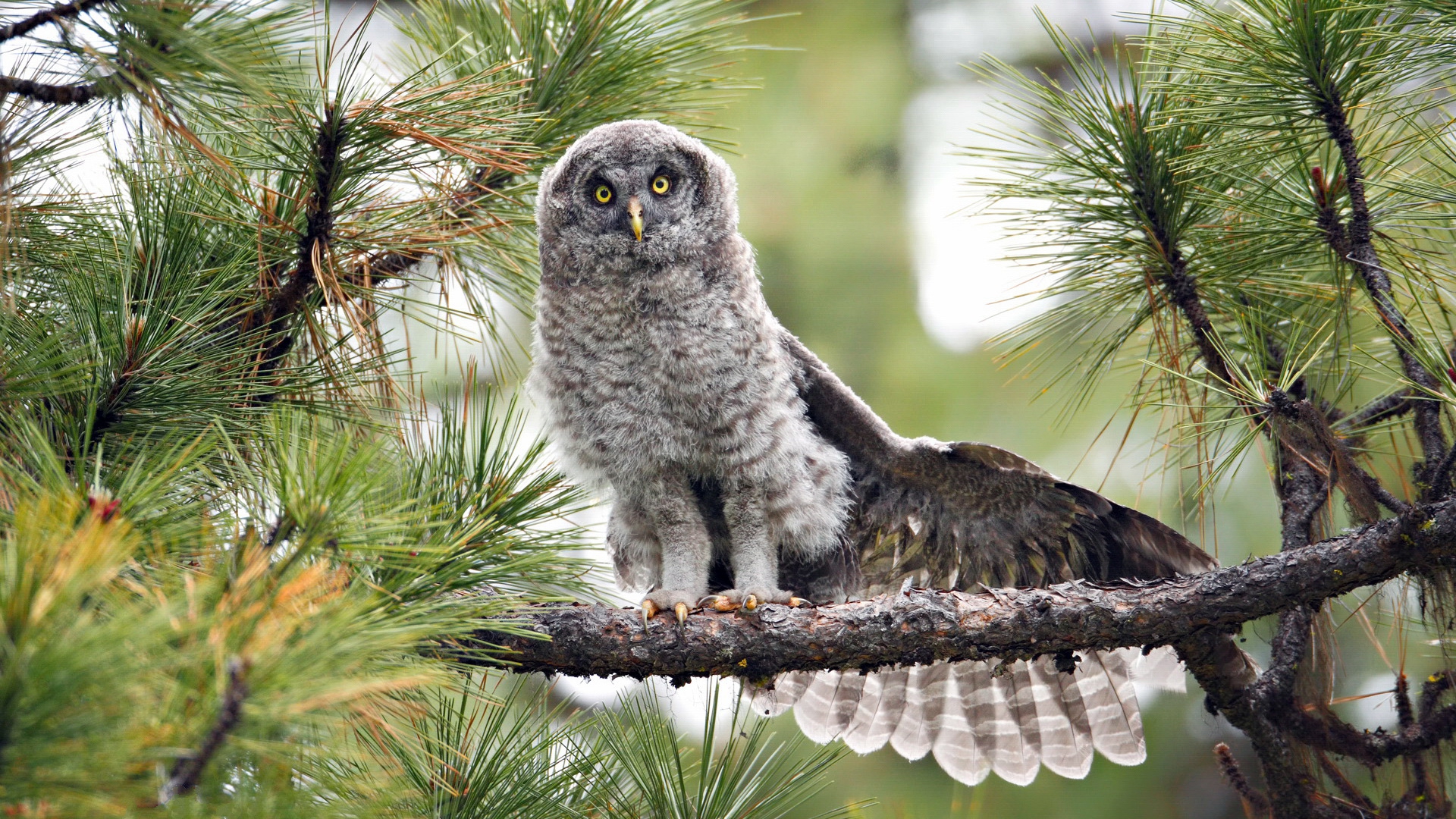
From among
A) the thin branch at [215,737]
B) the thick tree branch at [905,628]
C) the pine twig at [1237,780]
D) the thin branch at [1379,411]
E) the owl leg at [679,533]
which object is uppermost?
the thin branch at [1379,411]

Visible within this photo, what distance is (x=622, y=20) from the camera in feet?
8.92

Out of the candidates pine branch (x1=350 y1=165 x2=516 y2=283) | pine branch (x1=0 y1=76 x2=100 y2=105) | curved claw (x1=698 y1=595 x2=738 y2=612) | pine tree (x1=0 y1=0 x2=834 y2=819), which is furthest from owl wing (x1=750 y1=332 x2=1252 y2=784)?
pine branch (x1=0 y1=76 x2=100 y2=105)

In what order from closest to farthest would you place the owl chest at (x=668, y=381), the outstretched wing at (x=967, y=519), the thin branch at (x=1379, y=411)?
the thin branch at (x=1379, y=411) < the outstretched wing at (x=967, y=519) < the owl chest at (x=668, y=381)

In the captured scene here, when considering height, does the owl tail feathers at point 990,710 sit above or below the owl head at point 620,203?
below

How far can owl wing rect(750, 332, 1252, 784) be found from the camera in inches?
105

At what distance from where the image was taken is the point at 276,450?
1623 millimetres

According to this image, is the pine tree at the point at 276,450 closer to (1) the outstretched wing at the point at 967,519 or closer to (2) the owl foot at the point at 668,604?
(2) the owl foot at the point at 668,604

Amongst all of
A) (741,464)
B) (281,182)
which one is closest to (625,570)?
(741,464)

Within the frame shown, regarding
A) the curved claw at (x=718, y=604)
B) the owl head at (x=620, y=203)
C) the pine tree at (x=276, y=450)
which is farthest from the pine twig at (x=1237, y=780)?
the owl head at (x=620, y=203)

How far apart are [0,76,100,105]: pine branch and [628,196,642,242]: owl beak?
1.35 meters

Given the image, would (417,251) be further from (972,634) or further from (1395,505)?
(1395,505)

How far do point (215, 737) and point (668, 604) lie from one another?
1.44 m

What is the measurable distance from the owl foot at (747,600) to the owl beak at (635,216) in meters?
0.99

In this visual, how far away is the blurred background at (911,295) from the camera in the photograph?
197 inches
